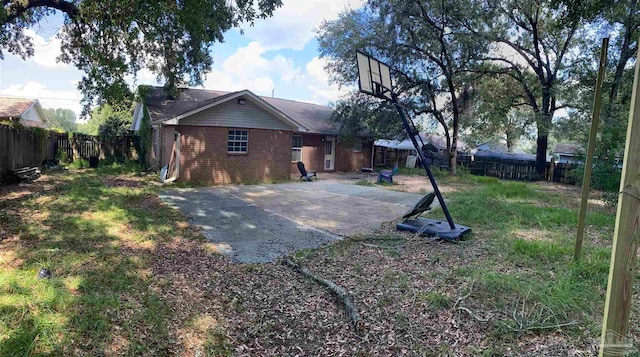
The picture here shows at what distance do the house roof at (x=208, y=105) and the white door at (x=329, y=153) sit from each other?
0.67 m

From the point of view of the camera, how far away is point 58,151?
16.8m

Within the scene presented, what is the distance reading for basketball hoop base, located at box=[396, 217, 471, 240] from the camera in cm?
635

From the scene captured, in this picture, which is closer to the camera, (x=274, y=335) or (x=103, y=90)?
(x=274, y=335)

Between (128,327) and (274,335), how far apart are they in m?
1.30

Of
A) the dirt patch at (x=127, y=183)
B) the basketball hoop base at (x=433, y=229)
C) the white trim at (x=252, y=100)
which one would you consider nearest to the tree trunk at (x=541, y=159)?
the white trim at (x=252, y=100)

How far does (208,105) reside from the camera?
12969 millimetres

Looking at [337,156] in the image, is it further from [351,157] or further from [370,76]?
[370,76]

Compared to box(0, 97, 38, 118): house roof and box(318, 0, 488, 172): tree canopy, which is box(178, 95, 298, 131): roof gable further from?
box(0, 97, 38, 118): house roof

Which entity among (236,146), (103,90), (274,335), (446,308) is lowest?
(274,335)

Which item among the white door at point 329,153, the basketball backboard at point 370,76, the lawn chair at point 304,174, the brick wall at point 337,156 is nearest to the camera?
the basketball backboard at point 370,76

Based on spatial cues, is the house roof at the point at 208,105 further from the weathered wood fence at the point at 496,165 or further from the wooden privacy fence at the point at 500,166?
the wooden privacy fence at the point at 500,166

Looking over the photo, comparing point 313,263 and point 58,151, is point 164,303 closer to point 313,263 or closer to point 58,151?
point 313,263

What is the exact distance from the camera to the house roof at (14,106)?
85.0ft

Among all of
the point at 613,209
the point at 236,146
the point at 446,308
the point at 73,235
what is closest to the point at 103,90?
the point at 73,235
